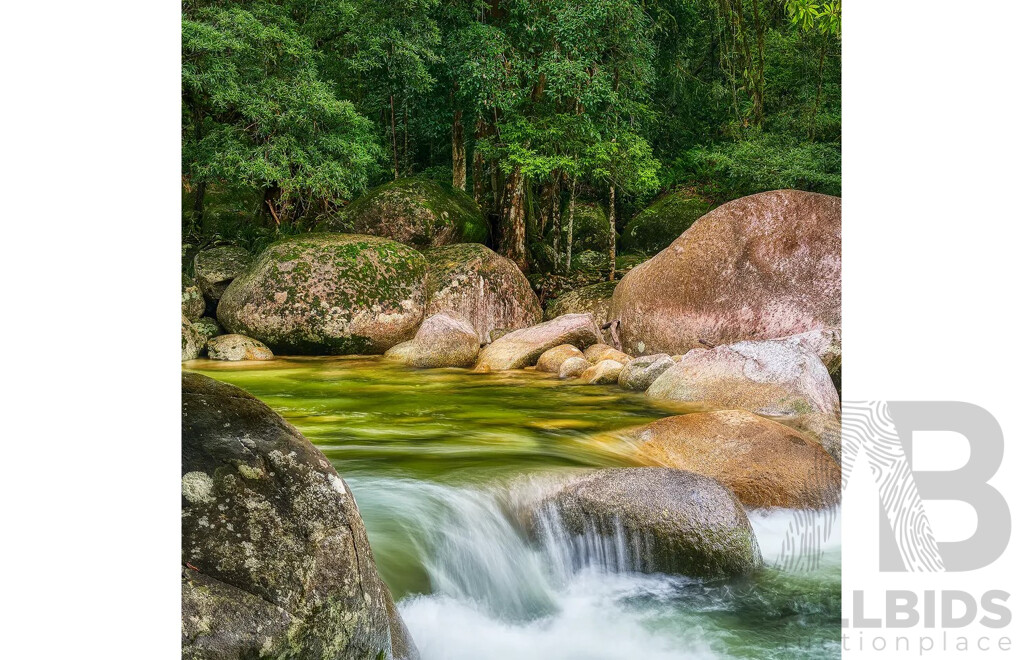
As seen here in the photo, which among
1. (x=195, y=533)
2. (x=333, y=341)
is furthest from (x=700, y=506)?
(x=333, y=341)

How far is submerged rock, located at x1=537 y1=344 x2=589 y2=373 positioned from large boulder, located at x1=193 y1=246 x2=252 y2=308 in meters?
3.72

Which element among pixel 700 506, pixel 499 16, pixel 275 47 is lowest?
pixel 700 506

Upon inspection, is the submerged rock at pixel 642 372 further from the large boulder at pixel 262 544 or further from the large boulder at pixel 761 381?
the large boulder at pixel 262 544

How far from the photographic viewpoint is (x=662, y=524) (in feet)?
8.76

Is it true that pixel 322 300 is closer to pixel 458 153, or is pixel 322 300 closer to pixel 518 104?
pixel 518 104

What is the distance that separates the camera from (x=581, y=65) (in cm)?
803

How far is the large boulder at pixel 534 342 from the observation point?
6656 millimetres

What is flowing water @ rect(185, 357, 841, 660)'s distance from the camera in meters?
2.28

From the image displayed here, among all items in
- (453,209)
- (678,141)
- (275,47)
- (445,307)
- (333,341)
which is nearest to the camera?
(275,47)

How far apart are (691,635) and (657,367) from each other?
10.5 ft

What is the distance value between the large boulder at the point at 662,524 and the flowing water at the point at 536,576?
3 centimetres

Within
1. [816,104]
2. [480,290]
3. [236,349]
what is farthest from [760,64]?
[236,349]

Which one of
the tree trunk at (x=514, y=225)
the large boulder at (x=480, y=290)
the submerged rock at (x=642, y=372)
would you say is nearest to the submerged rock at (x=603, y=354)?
the submerged rock at (x=642, y=372)
